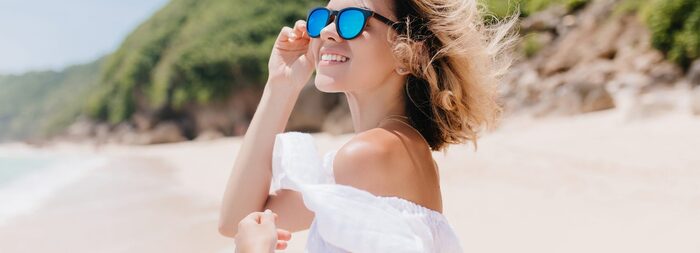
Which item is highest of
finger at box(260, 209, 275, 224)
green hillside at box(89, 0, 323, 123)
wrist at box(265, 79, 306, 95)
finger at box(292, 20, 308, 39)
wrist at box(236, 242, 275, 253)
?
finger at box(292, 20, 308, 39)

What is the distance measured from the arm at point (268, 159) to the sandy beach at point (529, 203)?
10.3 feet

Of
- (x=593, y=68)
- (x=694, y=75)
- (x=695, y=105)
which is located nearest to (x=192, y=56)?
(x=593, y=68)

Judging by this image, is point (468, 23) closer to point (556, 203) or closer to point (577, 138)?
point (556, 203)

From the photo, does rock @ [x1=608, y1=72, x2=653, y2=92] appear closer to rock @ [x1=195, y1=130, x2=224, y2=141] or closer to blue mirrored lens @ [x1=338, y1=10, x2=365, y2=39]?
blue mirrored lens @ [x1=338, y1=10, x2=365, y2=39]

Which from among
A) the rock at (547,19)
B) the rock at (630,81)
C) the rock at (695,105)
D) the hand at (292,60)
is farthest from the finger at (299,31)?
the rock at (547,19)

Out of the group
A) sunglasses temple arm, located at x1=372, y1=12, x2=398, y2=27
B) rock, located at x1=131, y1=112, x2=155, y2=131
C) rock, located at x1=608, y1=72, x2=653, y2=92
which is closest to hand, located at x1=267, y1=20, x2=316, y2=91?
sunglasses temple arm, located at x1=372, y1=12, x2=398, y2=27

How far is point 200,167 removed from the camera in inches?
645

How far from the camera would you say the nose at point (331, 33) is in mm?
1936

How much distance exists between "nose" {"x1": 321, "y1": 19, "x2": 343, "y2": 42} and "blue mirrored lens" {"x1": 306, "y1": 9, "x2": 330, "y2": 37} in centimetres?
4

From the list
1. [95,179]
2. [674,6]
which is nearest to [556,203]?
[674,6]

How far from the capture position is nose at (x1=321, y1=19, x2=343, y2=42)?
194cm

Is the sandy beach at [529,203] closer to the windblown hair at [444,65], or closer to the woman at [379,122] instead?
the windblown hair at [444,65]

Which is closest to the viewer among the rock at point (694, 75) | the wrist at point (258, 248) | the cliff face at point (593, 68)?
the wrist at point (258, 248)

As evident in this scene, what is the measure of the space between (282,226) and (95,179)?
44.9 feet
